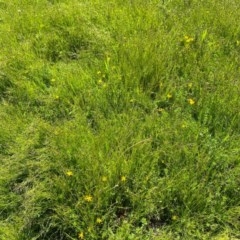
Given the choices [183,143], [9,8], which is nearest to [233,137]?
[183,143]

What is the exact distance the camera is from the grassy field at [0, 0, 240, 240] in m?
2.54

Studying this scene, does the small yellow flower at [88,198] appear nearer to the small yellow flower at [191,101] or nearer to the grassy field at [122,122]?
the grassy field at [122,122]

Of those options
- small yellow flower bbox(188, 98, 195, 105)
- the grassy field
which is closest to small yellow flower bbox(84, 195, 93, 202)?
the grassy field

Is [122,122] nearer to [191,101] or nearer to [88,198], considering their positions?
[191,101]

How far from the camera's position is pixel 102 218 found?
8.25ft

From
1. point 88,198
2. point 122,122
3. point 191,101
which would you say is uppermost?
point 191,101

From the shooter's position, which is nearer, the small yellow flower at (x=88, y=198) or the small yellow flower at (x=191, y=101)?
the small yellow flower at (x=88, y=198)

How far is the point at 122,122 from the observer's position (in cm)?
300

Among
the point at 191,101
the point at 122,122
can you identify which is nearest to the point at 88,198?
the point at 122,122

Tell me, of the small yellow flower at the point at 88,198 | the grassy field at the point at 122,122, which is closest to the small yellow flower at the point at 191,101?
the grassy field at the point at 122,122

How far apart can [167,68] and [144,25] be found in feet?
2.42

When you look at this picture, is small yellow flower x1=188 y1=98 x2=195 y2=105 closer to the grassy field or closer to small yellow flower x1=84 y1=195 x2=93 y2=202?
the grassy field

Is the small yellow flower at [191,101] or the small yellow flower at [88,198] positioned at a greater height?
A: the small yellow flower at [191,101]

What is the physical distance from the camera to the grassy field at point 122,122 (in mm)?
2543
